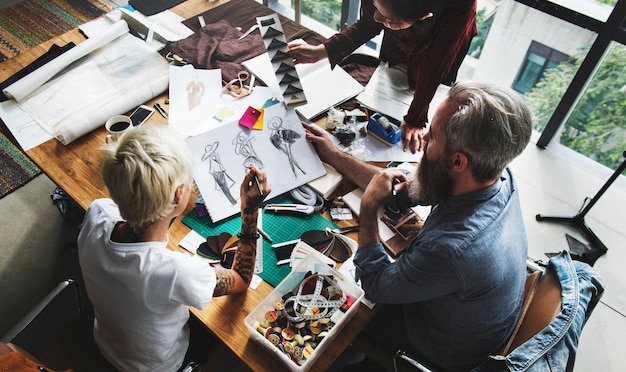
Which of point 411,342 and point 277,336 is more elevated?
point 277,336

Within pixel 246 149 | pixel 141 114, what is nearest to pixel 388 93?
pixel 246 149

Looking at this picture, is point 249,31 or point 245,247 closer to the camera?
point 245,247

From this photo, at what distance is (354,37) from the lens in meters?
2.01

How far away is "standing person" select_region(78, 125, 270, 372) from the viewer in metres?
1.11

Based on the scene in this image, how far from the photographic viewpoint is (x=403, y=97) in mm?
1907

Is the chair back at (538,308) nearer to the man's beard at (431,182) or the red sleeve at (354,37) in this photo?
the man's beard at (431,182)

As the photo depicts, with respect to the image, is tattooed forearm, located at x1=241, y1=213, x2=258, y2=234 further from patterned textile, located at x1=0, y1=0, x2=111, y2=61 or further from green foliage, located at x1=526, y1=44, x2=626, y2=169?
patterned textile, located at x1=0, y1=0, x2=111, y2=61

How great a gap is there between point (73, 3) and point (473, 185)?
413 cm

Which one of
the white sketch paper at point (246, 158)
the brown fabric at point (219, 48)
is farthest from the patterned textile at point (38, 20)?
the white sketch paper at point (246, 158)

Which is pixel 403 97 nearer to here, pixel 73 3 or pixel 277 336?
pixel 277 336

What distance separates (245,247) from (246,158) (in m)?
0.41

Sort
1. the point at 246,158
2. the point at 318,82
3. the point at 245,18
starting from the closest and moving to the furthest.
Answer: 1. the point at 246,158
2. the point at 318,82
3. the point at 245,18

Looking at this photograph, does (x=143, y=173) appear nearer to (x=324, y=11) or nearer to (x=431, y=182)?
(x=431, y=182)

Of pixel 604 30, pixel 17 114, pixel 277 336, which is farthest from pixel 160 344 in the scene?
pixel 604 30
